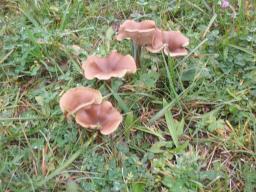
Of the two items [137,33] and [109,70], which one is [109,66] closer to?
[109,70]

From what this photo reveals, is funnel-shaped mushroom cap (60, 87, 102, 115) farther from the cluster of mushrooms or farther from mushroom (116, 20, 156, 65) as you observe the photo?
mushroom (116, 20, 156, 65)

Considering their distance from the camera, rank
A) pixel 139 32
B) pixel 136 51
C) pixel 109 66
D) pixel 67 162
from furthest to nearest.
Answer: pixel 136 51 < pixel 109 66 < pixel 139 32 < pixel 67 162

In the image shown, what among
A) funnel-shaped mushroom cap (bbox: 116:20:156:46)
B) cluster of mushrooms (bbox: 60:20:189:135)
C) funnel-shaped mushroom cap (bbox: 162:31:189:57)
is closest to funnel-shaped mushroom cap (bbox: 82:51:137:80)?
cluster of mushrooms (bbox: 60:20:189:135)

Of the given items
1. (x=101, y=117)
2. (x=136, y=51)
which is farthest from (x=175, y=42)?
(x=101, y=117)

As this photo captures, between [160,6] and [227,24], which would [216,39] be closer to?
[227,24]

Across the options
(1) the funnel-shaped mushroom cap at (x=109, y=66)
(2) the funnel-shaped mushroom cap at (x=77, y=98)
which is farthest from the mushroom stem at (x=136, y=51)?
(2) the funnel-shaped mushroom cap at (x=77, y=98)
